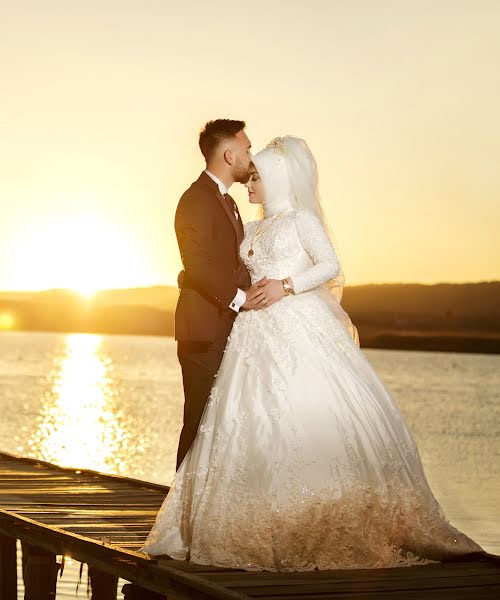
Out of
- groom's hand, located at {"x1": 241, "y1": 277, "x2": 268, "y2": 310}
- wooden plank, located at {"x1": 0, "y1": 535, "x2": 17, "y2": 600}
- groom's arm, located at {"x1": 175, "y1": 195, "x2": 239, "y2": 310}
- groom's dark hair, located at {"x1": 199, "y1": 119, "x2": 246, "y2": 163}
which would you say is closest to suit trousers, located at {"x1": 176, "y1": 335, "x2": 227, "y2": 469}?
groom's arm, located at {"x1": 175, "y1": 195, "x2": 239, "y2": 310}

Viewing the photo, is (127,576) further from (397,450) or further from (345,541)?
(397,450)

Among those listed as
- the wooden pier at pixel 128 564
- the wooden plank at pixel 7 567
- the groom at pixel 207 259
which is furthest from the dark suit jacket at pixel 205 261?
the wooden plank at pixel 7 567

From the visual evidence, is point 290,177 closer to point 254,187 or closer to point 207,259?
point 254,187

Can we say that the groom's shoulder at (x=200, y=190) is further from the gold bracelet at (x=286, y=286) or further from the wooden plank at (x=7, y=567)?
the wooden plank at (x=7, y=567)

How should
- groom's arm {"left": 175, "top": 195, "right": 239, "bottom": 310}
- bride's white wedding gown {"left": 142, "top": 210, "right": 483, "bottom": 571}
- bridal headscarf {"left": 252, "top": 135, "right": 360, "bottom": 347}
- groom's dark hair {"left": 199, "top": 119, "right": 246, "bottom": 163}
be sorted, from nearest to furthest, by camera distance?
bride's white wedding gown {"left": 142, "top": 210, "right": 483, "bottom": 571}, bridal headscarf {"left": 252, "top": 135, "right": 360, "bottom": 347}, groom's arm {"left": 175, "top": 195, "right": 239, "bottom": 310}, groom's dark hair {"left": 199, "top": 119, "right": 246, "bottom": 163}

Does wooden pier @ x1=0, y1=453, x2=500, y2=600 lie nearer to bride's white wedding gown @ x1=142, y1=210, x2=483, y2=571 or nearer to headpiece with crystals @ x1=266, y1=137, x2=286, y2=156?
bride's white wedding gown @ x1=142, y1=210, x2=483, y2=571

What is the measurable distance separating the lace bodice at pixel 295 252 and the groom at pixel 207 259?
0.27 m

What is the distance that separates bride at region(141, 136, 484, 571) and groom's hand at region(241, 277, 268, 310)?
0.13 feet

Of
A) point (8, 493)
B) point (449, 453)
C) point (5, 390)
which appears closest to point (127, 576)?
point (8, 493)

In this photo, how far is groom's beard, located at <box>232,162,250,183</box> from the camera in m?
7.02

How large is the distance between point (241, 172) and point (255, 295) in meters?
0.80

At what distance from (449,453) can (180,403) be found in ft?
70.7

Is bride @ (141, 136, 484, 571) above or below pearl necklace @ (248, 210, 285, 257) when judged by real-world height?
below

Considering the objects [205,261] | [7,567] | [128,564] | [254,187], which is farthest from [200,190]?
[7,567]
